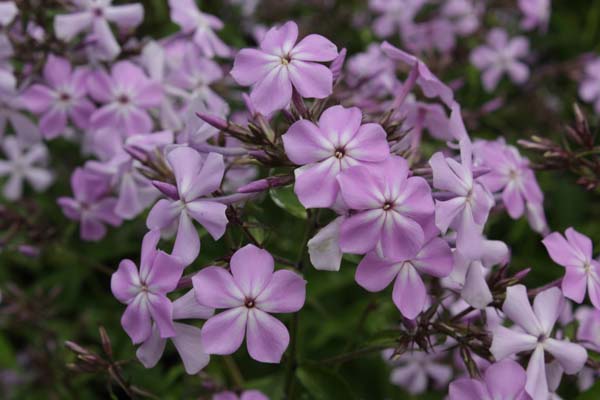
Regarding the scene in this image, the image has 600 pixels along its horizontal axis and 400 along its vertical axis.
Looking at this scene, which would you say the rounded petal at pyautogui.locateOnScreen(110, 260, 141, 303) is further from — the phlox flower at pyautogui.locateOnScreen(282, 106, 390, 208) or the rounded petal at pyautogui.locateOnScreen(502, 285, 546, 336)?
the rounded petal at pyautogui.locateOnScreen(502, 285, 546, 336)

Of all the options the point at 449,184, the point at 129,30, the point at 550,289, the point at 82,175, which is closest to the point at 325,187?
the point at 449,184

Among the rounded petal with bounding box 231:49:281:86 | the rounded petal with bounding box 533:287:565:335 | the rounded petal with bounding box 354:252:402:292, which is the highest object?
the rounded petal with bounding box 231:49:281:86

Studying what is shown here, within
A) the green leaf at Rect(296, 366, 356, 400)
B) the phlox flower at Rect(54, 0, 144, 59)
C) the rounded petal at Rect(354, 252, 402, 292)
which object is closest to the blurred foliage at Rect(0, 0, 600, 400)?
the green leaf at Rect(296, 366, 356, 400)

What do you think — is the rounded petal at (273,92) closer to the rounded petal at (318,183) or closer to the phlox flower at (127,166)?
the rounded petal at (318,183)

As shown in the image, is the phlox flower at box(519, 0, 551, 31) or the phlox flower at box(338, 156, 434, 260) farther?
the phlox flower at box(519, 0, 551, 31)

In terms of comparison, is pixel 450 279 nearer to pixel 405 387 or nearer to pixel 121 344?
pixel 405 387

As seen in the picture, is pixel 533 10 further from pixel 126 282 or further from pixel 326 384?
pixel 126 282

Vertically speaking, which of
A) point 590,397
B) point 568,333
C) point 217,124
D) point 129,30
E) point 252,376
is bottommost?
point 252,376
